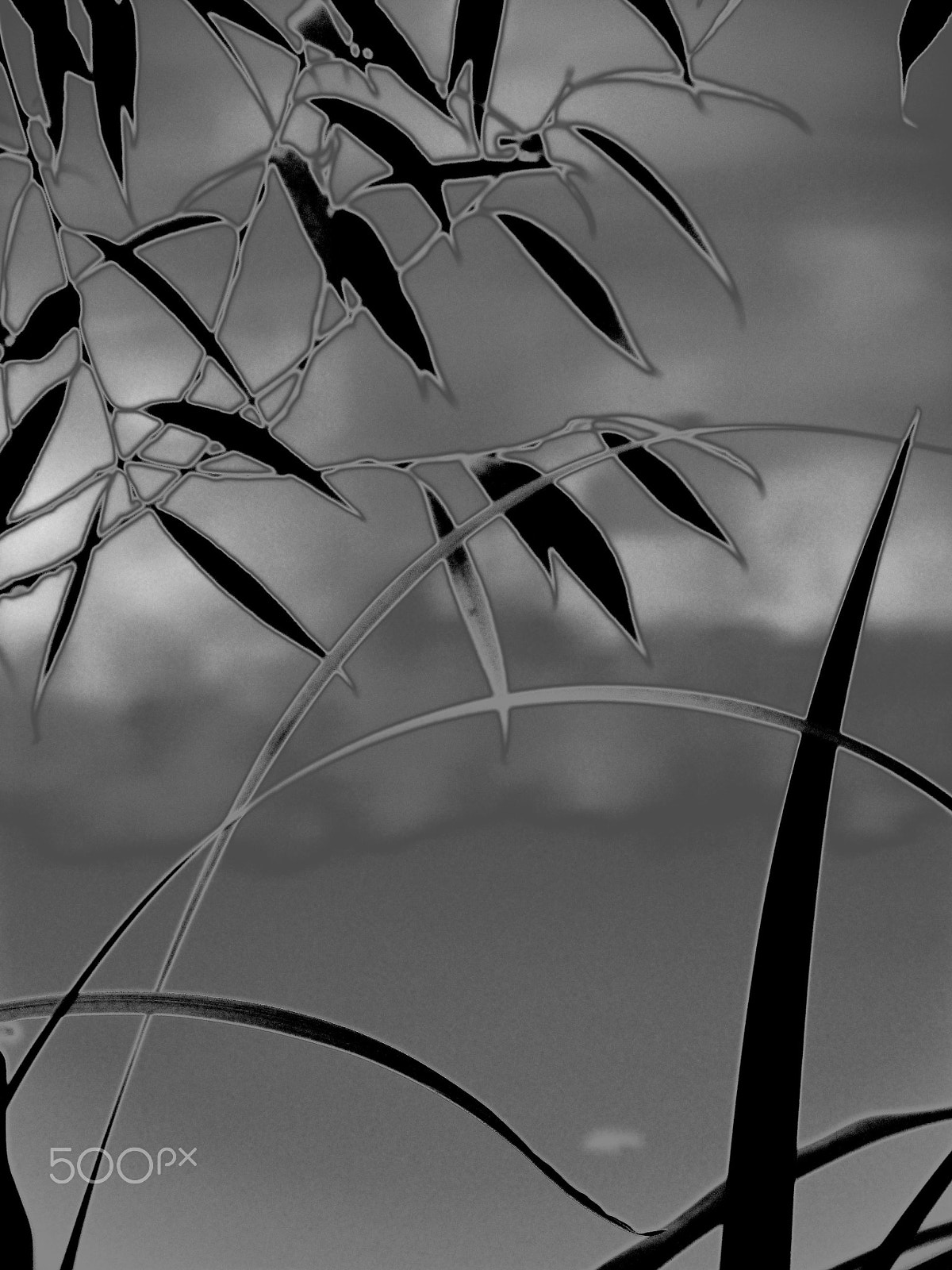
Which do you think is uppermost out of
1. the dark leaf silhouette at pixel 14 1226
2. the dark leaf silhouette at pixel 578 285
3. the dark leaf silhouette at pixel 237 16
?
the dark leaf silhouette at pixel 237 16

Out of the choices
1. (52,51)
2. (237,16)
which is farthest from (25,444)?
(237,16)

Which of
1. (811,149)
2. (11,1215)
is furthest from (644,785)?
(11,1215)

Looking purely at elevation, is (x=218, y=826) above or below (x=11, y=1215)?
above

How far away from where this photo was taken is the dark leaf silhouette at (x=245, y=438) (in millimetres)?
1408

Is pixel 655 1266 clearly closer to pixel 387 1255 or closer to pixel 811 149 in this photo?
pixel 387 1255

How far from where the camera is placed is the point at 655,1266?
1325 millimetres

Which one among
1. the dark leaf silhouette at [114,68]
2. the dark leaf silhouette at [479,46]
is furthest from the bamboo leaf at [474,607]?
the dark leaf silhouette at [114,68]

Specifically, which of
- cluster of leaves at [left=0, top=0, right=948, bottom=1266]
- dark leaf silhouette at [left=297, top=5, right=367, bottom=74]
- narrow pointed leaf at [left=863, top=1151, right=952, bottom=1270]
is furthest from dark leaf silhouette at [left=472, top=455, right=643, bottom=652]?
narrow pointed leaf at [left=863, top=1151, right=952, bottom=1270]

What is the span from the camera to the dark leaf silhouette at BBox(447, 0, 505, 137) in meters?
1.41

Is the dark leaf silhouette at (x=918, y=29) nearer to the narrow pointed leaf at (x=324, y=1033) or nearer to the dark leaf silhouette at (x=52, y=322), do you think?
the dark leaf silhouette at (x=52, y=322)

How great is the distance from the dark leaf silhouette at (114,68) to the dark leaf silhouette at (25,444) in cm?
32

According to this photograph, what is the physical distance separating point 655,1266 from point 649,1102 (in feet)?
0.67

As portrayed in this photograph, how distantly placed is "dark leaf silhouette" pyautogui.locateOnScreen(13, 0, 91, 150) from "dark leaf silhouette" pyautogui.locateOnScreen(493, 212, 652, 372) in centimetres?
67

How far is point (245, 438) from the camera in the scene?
142 cm
